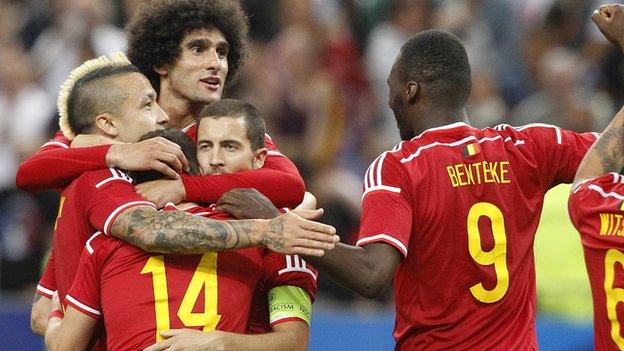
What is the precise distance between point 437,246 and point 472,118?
5.54 metres

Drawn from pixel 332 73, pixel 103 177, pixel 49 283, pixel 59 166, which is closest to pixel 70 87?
pixel 59 166

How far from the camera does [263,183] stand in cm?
528

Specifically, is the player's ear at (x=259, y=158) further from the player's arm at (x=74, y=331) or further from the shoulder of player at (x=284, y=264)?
the player's arm at (x=74, y=331)

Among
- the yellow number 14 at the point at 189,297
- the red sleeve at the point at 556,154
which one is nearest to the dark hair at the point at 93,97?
the yellow number 14 at the point at 189,297

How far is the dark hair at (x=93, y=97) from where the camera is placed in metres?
5.54

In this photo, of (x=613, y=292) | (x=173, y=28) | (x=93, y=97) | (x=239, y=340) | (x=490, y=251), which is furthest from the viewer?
(x=173, y=28)

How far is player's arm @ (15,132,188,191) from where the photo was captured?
5.09 m

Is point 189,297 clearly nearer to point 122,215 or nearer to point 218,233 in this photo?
point 218,233

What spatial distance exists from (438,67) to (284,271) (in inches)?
44.7

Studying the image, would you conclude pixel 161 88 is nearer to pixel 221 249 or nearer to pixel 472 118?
pixel 221 249

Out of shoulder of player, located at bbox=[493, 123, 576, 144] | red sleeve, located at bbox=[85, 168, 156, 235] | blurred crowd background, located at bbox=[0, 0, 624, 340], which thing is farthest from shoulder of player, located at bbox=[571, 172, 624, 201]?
blurred crowd background, located at bbox=[0, 0, 624, 340]

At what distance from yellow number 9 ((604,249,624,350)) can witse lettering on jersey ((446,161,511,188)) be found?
0.76 meters

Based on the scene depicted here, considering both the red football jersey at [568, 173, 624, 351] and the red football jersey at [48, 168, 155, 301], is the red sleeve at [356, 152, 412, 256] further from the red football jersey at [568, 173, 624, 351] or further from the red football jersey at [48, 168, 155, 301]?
the red football jersey at [48, 168, 155, 301]

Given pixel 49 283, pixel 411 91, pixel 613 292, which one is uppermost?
pixel 411 91
